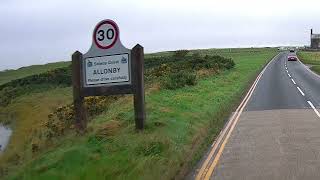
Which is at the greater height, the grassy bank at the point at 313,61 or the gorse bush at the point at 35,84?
the grassy bank at the point at 313,61

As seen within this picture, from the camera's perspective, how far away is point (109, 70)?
46.3ft

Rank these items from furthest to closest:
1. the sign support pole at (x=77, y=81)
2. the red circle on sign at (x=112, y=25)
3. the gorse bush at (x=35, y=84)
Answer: the gorse bush at (x=35, y=84) < the sign support pole at (x=77, y=81) < the red circle on sign at (x=112, y=25)

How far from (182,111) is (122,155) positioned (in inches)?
312

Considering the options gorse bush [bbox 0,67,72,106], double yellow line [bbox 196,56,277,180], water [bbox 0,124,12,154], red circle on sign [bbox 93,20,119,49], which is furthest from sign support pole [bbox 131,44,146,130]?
gorse bush [bbox 0,67,72,106]

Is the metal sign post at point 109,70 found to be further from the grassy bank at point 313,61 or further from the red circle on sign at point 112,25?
the grassy bank at point 313,61

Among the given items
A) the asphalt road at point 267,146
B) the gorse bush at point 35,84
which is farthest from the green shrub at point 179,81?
the gorse bush at point 35,84

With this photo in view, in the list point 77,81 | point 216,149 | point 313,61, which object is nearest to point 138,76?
point 77,81

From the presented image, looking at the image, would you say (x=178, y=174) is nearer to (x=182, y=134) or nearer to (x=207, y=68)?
(x=182, y=134)

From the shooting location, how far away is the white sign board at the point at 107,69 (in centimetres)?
1392

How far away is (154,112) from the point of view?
59.7 ft

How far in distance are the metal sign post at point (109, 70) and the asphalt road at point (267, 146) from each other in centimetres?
254

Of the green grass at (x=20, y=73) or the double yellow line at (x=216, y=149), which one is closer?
the double yellow line at (x=216, y=149)

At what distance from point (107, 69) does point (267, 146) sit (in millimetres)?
4501

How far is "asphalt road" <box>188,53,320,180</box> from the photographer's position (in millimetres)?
10125
